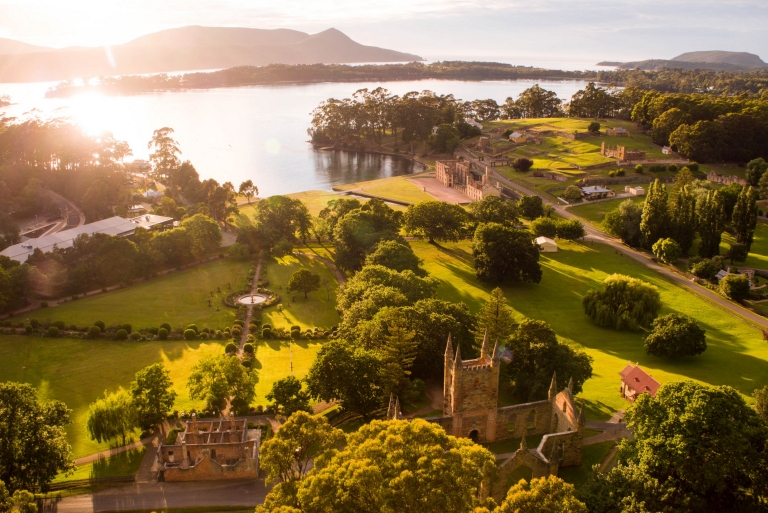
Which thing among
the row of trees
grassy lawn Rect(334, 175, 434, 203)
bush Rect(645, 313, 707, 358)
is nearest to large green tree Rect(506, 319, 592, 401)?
bush Rect(645, 313, 707, 358)

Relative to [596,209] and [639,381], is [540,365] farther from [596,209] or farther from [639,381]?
[596,209]

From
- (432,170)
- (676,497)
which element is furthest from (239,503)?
(432,170)

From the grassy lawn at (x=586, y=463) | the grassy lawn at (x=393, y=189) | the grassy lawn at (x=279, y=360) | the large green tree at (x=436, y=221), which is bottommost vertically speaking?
the grassy lawn at (x=279, y=360)

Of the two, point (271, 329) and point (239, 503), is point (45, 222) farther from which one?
point (239, 503)

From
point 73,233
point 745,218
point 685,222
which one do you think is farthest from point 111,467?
point 745,218

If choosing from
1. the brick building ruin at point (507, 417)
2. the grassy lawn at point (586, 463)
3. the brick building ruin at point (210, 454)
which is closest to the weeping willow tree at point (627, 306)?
the grassy lawn at point (586, 463)

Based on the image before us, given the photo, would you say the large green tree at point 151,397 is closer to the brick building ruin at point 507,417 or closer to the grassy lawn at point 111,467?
the grassy lawn at point 111,467
